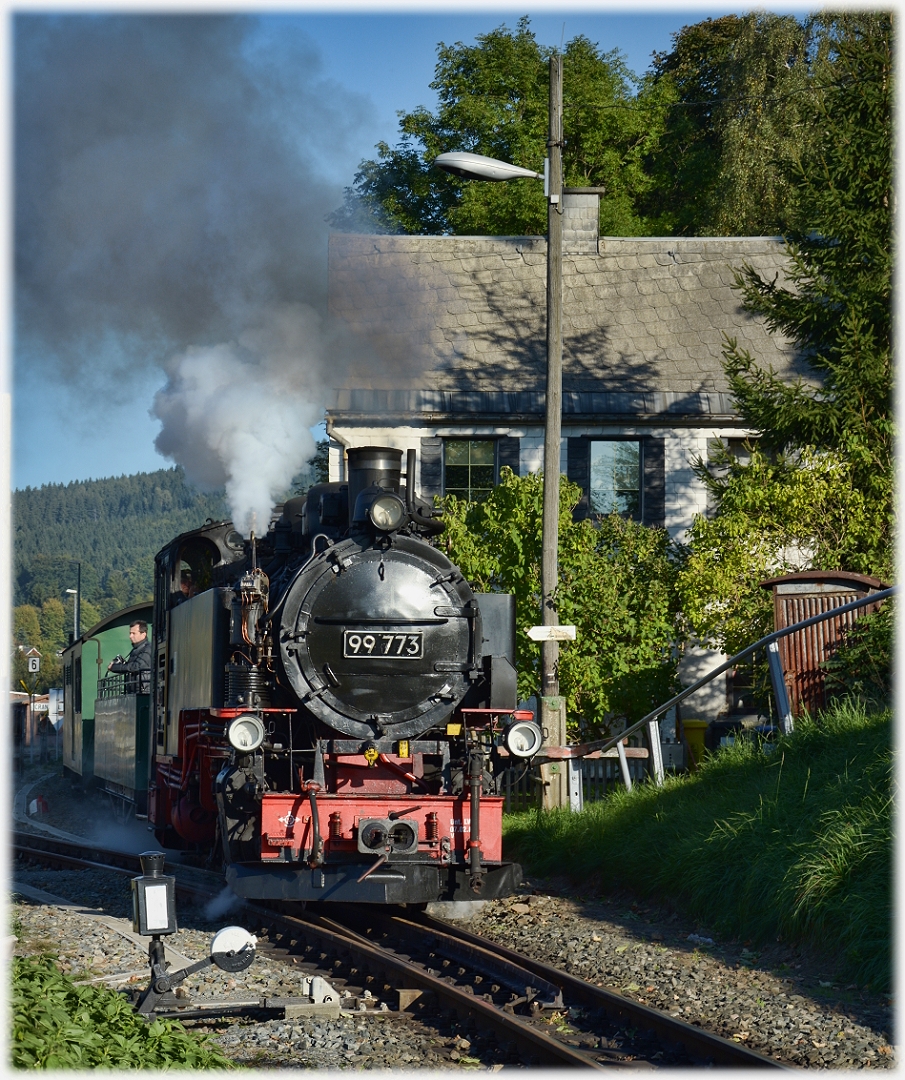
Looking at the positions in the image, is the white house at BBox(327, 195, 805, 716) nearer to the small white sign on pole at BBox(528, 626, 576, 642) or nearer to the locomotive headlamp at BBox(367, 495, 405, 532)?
the small white sign on pole at BBox(528, 626, 576, 642)

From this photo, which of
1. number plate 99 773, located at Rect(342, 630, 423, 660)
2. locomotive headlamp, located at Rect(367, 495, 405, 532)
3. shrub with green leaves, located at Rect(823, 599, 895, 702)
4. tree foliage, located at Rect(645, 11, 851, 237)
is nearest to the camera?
number plate 99 773, located at Rect(342, 630, 423, 660)

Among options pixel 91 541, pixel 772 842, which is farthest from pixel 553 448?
pixel 91 541

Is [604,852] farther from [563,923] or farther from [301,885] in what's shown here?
[301,885]

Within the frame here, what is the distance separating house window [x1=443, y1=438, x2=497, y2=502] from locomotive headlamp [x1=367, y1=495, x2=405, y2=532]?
1139cm

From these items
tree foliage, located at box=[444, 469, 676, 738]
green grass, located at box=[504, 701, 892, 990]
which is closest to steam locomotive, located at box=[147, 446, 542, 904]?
green grass, located at box=[504, 701, 892, 990]

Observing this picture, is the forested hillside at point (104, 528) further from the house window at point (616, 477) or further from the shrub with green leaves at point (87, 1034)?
the shrub with green leaves at point (87, 1034)

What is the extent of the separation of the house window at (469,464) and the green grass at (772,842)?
9.57 m

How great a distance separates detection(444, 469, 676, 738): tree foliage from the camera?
17.0 metres

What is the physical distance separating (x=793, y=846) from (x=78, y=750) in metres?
18.7

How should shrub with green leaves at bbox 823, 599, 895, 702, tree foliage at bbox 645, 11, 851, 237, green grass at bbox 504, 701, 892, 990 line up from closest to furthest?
1. green grass at bbox 504, 701, 892, 990
2. shrub with green leaves at bbox 823, 599, 895, 702
3. tree foliage at bbox 645, 11, 851, 237

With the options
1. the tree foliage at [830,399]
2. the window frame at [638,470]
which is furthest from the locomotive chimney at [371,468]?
the window frame at [638,470]

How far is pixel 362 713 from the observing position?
949 cm

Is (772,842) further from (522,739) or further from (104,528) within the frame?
(104,528)

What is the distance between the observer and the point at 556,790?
13219 millimetres
